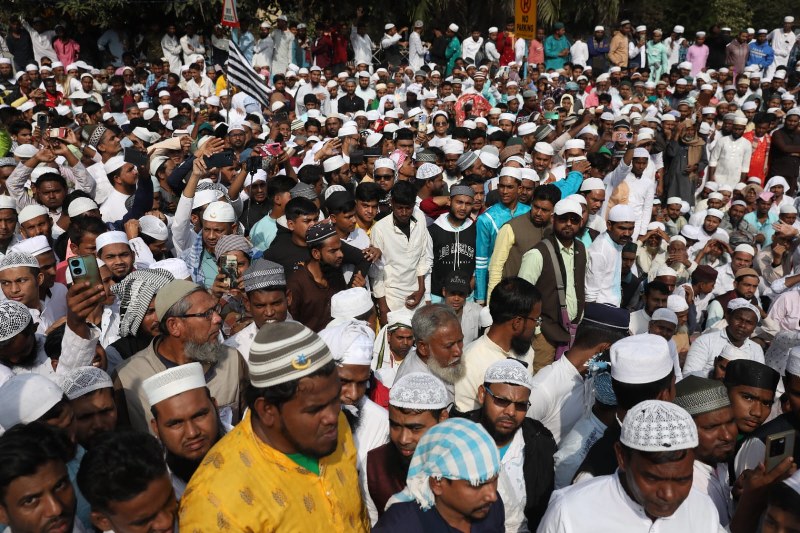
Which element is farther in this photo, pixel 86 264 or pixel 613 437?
pixel 86 264

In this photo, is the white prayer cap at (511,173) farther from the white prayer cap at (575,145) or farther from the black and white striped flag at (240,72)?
the black and white striped flag at (240,72)

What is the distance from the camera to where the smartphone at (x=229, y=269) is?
4926 mm

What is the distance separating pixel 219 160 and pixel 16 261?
2.80 m

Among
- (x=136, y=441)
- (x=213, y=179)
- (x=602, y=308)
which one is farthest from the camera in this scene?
(x=213, y=179)

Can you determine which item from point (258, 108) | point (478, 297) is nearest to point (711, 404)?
point (478, 297)

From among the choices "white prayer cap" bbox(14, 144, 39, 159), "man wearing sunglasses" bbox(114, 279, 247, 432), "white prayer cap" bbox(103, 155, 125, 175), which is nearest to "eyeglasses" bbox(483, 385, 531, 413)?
"man wearing sunglasses" bbox(114, 279, 247, 432)

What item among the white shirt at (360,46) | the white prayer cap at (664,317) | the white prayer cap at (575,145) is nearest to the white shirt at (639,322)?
the white prayer cap at (664,317)

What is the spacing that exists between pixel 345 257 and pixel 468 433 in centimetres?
325

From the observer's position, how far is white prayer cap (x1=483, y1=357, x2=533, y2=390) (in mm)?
3143

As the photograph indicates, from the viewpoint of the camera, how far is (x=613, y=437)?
307cm

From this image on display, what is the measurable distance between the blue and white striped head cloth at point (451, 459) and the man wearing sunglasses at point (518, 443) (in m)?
0.68

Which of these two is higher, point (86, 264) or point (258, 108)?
point (86, 264)

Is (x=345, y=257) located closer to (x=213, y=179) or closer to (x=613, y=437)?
(x=213, y=179)

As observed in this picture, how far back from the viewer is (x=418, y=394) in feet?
9.98
